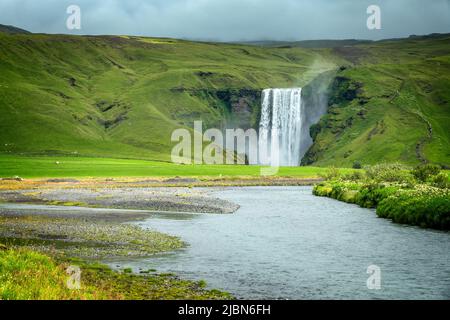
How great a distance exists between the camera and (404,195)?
60.9m

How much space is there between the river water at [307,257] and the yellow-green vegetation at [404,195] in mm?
2018

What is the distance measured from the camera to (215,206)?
241 feet

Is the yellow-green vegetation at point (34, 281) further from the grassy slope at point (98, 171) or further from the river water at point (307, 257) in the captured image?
the grassy slope at point (98, 171)

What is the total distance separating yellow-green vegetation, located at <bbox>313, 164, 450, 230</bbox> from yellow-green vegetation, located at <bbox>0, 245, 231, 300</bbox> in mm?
30596

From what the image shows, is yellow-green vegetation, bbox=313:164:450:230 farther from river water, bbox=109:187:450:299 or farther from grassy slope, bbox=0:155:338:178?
grassy slope, bbox=0:155:338:178

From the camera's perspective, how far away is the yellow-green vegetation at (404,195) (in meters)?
52.1

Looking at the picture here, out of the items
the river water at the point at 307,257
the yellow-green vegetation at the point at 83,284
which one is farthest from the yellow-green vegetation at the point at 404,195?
the yellow-green vegetation at the point at 83,284

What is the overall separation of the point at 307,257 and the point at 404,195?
27.4 metres

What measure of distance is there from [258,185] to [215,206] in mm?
58040

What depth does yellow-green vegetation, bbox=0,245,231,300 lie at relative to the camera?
2130 cm

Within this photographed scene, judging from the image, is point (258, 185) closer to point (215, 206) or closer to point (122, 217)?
point (215, 206)

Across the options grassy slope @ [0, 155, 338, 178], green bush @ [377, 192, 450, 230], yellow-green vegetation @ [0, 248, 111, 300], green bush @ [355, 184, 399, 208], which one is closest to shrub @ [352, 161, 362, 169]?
grassy slope @ [0, 155, 338, 178]

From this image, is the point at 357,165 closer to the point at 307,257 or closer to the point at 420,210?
the point at 420,210
